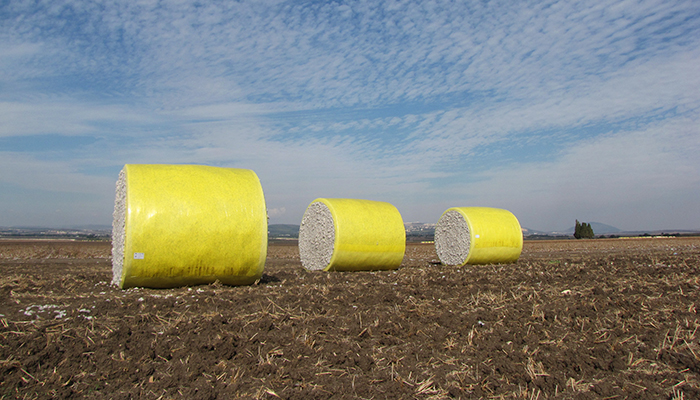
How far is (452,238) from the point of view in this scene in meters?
14.8

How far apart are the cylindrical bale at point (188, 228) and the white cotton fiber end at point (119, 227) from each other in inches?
0.7

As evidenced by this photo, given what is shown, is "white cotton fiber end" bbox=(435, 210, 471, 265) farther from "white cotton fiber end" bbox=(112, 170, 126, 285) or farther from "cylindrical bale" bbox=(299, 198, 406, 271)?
"white cotton fiber end" bbox=(112, 170, 126, 285)

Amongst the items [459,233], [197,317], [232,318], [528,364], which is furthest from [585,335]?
[459,233]

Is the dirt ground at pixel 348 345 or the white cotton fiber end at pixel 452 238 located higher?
the white cotton fiber end at pixel 452 238

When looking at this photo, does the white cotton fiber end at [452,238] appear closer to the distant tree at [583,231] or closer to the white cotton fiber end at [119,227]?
the white cotton fiber end at [119,227]

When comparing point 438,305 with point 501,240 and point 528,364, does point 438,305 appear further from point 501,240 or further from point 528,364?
point 501,240

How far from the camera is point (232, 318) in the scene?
556 centimetres

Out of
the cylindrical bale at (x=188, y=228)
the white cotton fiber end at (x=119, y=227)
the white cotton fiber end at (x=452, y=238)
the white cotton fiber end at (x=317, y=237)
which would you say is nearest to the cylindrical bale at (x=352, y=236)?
the white cotton fiber end at (x=317, y=237)

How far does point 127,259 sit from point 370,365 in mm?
4464

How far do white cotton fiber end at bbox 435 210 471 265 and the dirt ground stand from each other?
6853 millimetres

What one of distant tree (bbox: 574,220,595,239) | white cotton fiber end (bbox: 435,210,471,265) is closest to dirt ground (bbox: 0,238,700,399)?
white cotton fiber end (bbox: 435,210,471,265)

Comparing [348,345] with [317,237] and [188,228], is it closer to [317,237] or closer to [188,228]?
[188,228]

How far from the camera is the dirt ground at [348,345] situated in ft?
13.0

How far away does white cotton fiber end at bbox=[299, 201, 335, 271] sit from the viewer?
12086 mm
